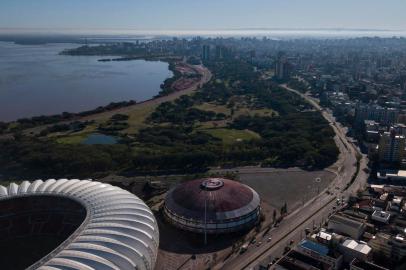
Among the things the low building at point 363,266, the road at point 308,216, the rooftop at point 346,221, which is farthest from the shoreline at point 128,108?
the low building at point 363,266

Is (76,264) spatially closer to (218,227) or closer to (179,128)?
(218,227)

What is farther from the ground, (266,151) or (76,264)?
(76,264)

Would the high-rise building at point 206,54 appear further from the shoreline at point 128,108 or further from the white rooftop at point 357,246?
the white rooftop at point 357,246

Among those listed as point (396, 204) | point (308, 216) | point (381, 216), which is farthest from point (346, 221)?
point (396, 204)

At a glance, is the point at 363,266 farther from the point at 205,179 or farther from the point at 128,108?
the point at 128,108

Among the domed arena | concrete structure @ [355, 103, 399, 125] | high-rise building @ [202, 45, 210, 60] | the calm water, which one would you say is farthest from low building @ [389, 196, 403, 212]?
high-rise building @ [202, 45, 210, 60]

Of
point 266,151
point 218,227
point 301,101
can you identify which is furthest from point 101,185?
point 301,101
